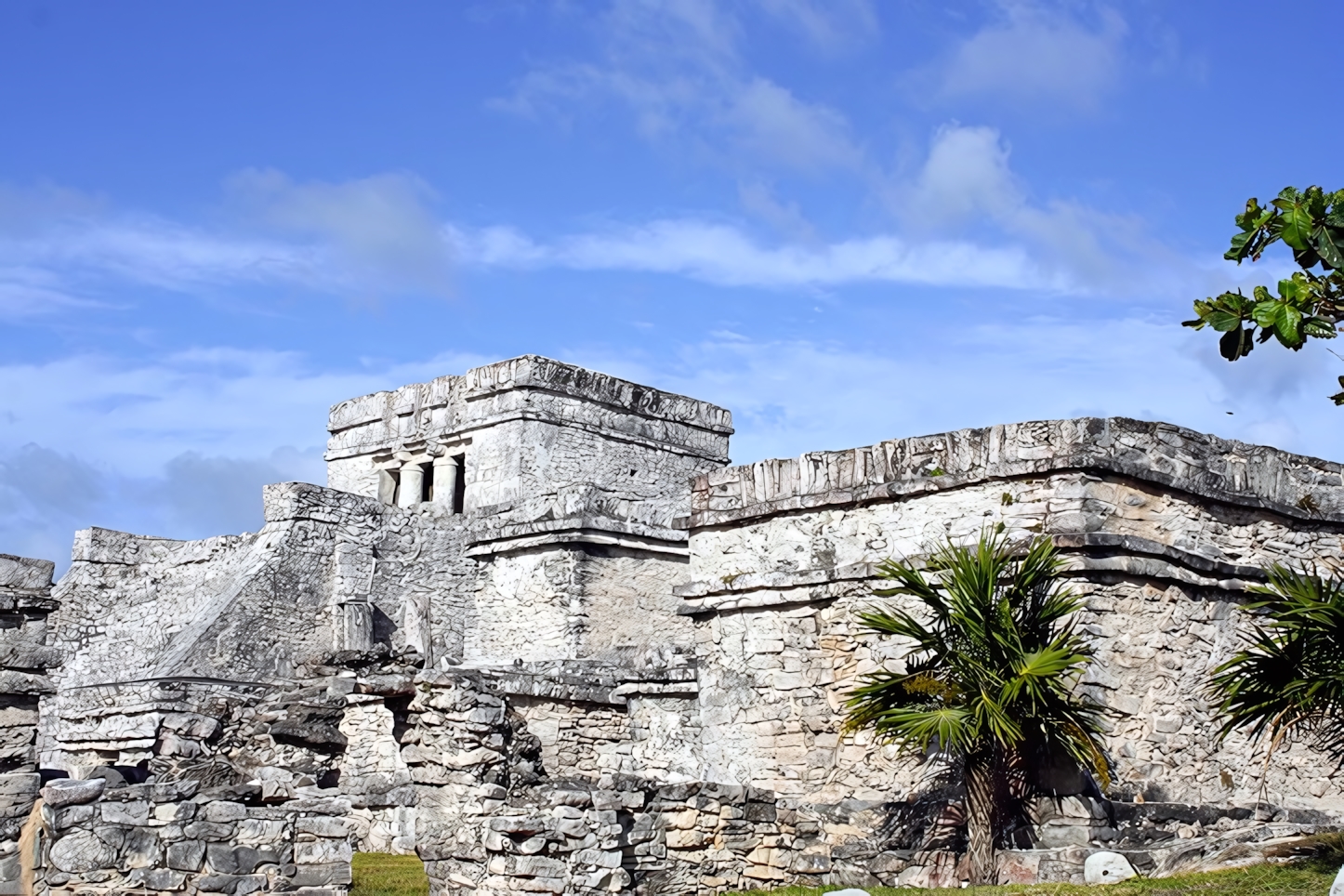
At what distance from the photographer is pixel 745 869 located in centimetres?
1056

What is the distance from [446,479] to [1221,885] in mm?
14139

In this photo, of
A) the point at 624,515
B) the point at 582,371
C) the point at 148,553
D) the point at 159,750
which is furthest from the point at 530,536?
the point at 159,750

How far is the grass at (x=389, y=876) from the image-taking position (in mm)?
10258

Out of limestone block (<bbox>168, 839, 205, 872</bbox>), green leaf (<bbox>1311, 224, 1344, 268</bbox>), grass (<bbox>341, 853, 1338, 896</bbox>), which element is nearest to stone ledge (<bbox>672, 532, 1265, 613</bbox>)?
grass (<bbox>341, 853, 1338, 896</bbox>)

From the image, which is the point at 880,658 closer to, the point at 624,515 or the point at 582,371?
the point at 624,515

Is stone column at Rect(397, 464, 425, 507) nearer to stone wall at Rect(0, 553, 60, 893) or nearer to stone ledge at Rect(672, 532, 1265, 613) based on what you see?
stone ledge at Rect(672, 532, 1265, 613)

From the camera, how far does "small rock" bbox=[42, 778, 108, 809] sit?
28.7ft

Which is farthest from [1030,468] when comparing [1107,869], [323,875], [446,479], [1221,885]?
[446,479]

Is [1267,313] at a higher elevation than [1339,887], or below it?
higher

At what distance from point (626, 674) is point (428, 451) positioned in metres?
8.95

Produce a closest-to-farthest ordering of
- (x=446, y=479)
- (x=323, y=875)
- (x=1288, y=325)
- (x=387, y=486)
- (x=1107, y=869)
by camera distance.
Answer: (x=1288, y=325) < (x=1107, y=869) < (x=323, y=875) < (x=446, y=479) < (x=387, y=486)

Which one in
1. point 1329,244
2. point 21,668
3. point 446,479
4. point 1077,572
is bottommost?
point 21,668

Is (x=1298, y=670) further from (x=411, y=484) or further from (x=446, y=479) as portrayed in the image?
(x=411, y=484)

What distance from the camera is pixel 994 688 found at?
913cm
